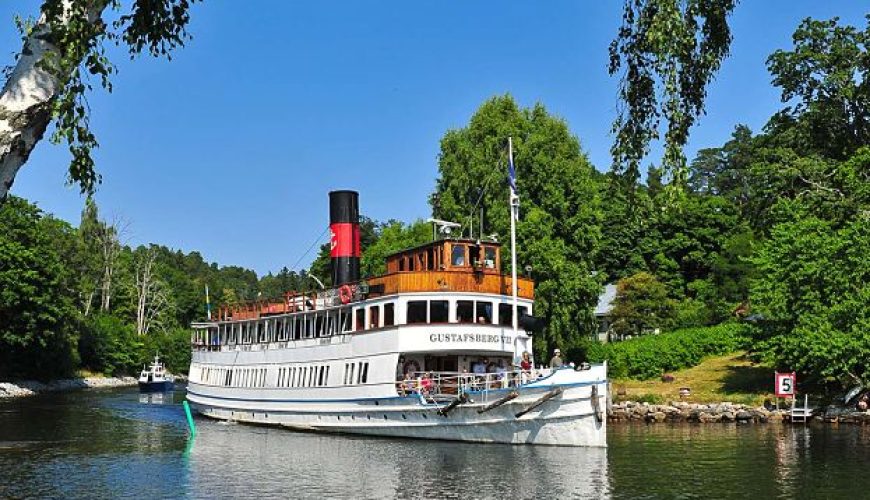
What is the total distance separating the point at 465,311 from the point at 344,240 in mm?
11110

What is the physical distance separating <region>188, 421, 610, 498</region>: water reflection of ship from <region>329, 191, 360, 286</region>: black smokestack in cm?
1046

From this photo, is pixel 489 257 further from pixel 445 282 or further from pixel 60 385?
pixel 60 385

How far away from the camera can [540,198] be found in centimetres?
5481

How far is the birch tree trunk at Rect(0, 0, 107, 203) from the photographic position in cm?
802

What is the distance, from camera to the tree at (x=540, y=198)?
2009 inches

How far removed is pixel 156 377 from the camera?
79.3m

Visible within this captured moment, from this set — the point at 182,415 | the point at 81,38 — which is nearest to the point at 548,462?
the point at 81,38

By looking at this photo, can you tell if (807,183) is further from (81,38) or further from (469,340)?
(81,38)

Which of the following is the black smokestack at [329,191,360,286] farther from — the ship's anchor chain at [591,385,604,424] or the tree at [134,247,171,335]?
the tree at [134,247,171,335]

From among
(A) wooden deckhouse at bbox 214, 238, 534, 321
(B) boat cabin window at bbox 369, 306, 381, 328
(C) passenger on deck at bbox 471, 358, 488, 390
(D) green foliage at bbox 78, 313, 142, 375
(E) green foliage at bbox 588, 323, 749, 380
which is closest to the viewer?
(C) passenger on deck at bbox 471, 358, 488, 390

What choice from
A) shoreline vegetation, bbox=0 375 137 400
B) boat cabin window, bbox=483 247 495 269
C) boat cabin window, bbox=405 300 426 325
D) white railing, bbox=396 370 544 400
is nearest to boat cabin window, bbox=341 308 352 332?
boat cabin window, bbox=405 300 426 325

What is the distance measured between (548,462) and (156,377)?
59.7 m

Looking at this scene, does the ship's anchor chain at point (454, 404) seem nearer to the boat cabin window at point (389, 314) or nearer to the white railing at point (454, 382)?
the white railing at point (454, 382)

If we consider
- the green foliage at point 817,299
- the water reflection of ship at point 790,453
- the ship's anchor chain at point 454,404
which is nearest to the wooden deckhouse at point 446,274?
the ship's anchor chain at point 454,404
